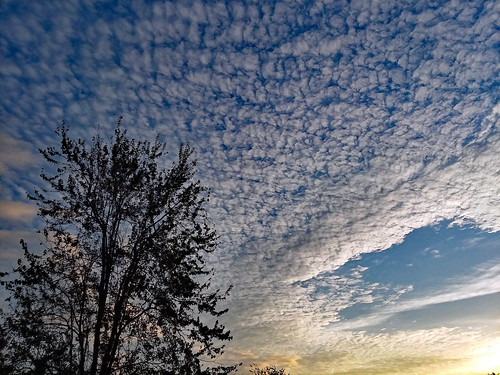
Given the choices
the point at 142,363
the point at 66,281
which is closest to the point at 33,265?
the point at 66,281

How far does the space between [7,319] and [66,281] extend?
8.92 feet

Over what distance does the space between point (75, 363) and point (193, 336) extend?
5604 mm

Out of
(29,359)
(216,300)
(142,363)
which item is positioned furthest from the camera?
(216,300)

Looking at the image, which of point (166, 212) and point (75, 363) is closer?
point (75, 363)

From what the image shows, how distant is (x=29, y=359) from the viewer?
15.6 m

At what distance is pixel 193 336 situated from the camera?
56.1 feet

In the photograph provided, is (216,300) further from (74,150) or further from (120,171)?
(74,150)

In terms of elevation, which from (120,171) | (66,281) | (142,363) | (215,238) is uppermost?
(120,171)

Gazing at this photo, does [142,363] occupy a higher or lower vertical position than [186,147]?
lower

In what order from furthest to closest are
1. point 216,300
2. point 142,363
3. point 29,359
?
1. point 216,300
2. point 142,363
3. point 29,359

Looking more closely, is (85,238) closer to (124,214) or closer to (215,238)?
(124,214)

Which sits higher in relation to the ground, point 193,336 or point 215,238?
point 215,238

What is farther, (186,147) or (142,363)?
(186,147)

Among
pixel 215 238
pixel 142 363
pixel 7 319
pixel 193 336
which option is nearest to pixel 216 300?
pixel 193 336
